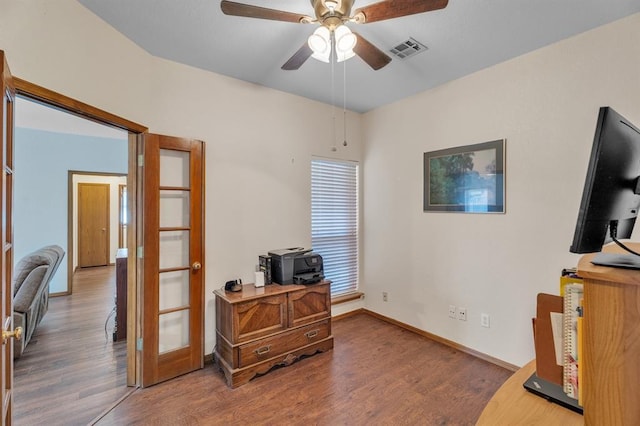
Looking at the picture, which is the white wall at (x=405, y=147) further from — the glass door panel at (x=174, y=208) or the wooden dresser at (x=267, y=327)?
the wooden dresser at (x=267, y=327)

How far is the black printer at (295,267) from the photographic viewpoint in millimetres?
2875

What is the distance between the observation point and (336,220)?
394 centimetres

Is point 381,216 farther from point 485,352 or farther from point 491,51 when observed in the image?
point 491,51

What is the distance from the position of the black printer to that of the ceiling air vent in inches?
80.0

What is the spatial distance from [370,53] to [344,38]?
0.91ft

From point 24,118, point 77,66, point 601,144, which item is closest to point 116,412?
point 77,66

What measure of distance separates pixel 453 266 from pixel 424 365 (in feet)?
3.30

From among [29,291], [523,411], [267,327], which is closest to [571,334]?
[523,411]

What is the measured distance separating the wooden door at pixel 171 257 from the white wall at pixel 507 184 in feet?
7.42

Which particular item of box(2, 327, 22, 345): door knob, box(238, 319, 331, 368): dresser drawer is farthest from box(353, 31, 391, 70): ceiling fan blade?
box(238, 319, 331, 368): dresser drawer

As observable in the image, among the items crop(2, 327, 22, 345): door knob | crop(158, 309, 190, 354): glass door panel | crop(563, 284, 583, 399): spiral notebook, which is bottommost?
crop(158, 309, 190, 354): glass door panel

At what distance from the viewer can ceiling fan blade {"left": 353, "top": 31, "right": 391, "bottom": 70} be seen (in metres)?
1.80

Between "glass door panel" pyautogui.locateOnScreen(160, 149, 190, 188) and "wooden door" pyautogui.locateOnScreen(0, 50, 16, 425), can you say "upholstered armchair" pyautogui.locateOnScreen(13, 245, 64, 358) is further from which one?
"wooden door" pyautogui.locateOnScreen(0, 50, 16, 425)

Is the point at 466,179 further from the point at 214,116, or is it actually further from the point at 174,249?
the point at 174,249
